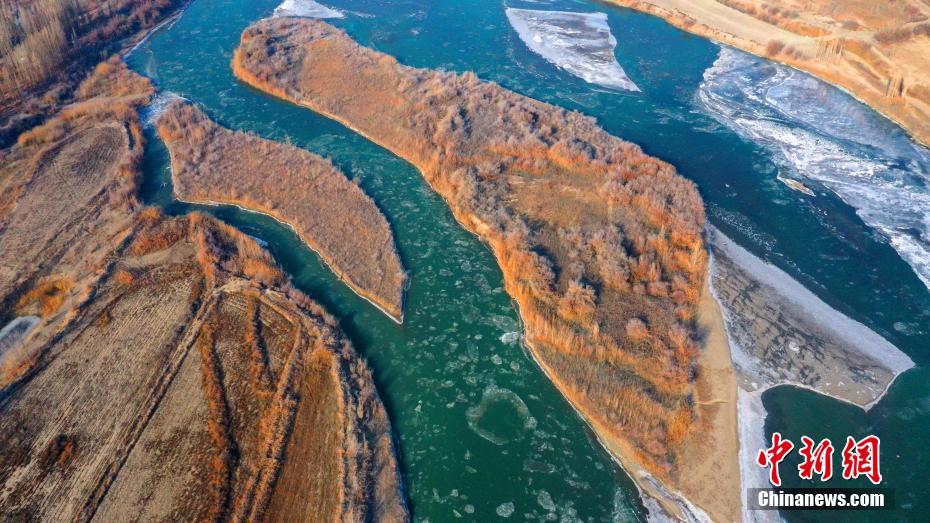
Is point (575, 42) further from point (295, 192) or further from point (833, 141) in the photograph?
point (295, 192)

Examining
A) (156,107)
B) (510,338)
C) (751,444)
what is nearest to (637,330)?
(510,338)

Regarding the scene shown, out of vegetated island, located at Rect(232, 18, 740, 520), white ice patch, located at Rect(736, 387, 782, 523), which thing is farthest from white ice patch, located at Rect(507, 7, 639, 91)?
white ice patch, located at Rect(736, 387, 782, 523)

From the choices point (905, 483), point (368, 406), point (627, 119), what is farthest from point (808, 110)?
point (368, 406)

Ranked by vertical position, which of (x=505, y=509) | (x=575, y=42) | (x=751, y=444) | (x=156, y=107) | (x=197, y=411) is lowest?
(x=505, y=509)

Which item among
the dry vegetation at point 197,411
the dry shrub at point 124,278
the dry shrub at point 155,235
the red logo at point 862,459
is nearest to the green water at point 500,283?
the red logo at point 862,459

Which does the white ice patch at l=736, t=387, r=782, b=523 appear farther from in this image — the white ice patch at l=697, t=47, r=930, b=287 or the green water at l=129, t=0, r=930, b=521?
the white ice patch at l=697, t=47, r=930, b=287

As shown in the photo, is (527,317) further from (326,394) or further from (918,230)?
(918,230)
